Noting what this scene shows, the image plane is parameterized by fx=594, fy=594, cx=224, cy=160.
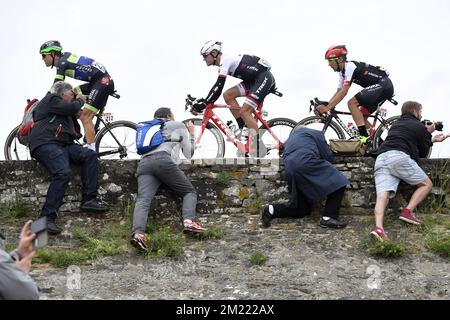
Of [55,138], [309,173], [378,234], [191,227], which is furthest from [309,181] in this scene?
[55,138]

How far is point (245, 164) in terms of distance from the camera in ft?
28.3

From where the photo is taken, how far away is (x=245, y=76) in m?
9.59

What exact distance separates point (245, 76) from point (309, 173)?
2547 millimetres

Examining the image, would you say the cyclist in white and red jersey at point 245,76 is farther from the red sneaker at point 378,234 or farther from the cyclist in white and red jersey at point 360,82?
the red sneaker at point 378,234

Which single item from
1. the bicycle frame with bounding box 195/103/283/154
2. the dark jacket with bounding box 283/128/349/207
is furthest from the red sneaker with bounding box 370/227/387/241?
the bicycle frame with bounding box 195/103/283/154

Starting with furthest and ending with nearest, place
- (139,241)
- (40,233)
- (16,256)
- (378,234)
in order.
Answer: (378,234) < (139,241) < (16,256) < (40,233)

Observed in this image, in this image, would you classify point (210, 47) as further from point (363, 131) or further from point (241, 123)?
point (363, 131)

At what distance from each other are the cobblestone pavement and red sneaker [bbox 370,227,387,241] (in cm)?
24

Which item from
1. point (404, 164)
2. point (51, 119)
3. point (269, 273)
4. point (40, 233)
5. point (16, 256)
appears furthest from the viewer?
point (51, 119)

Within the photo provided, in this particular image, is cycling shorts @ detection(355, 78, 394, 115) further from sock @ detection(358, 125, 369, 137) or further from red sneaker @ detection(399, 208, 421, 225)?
red sneaker @ detection(399, 208, 421, 225)

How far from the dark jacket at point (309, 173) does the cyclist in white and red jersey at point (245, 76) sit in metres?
1.76

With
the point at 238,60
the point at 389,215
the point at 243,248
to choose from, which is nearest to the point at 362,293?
the point at 243,248

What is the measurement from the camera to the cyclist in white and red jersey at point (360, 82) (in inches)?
373

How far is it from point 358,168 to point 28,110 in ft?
15.6
